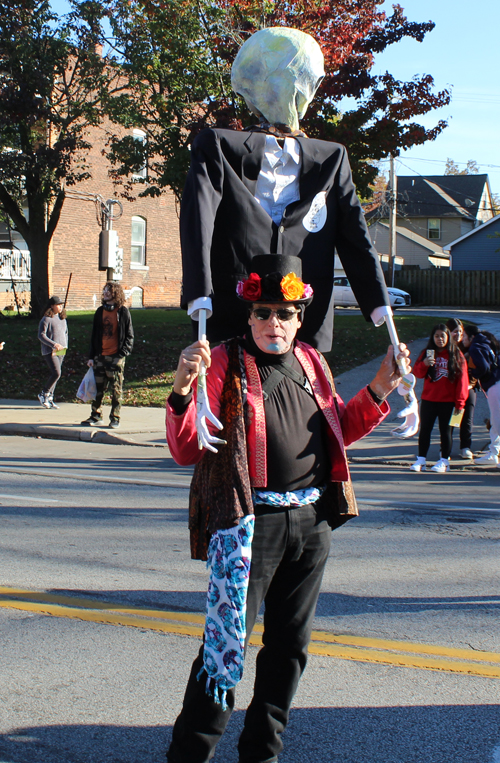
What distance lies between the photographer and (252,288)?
97.7 inches

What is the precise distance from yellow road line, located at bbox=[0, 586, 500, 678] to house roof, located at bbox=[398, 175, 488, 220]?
57154 mm

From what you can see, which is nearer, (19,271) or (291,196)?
(291,196)

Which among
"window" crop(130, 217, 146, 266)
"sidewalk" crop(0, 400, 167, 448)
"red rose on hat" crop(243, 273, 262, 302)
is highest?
"window" crop(130, 217, 146, 266)

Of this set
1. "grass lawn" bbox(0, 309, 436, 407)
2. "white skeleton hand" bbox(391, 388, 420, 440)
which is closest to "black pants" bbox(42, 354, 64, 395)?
"grass lawn" bbox(0, 309, 436, 407)

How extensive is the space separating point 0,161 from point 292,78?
18.5 metres

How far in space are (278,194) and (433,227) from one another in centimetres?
6051

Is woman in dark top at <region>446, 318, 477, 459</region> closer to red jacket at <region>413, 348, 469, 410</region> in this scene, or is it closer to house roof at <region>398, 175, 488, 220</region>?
red jacket at <region>413, 348, 469, 410</region>

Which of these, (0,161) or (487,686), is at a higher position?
(0,161)

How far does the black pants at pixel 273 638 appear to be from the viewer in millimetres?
2549

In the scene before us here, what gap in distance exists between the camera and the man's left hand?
2.49m

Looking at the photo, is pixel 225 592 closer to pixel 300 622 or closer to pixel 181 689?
pixel 300 622

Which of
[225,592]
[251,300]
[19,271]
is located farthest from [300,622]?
[19,271]

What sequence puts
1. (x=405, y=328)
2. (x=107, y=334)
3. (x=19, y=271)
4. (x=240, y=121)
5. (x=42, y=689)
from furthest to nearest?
(x=19, y=271), (x=405, y=328), (x=240, y=121), (x=107, y=334), (x=42, y=689)

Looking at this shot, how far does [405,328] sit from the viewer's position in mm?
21141
